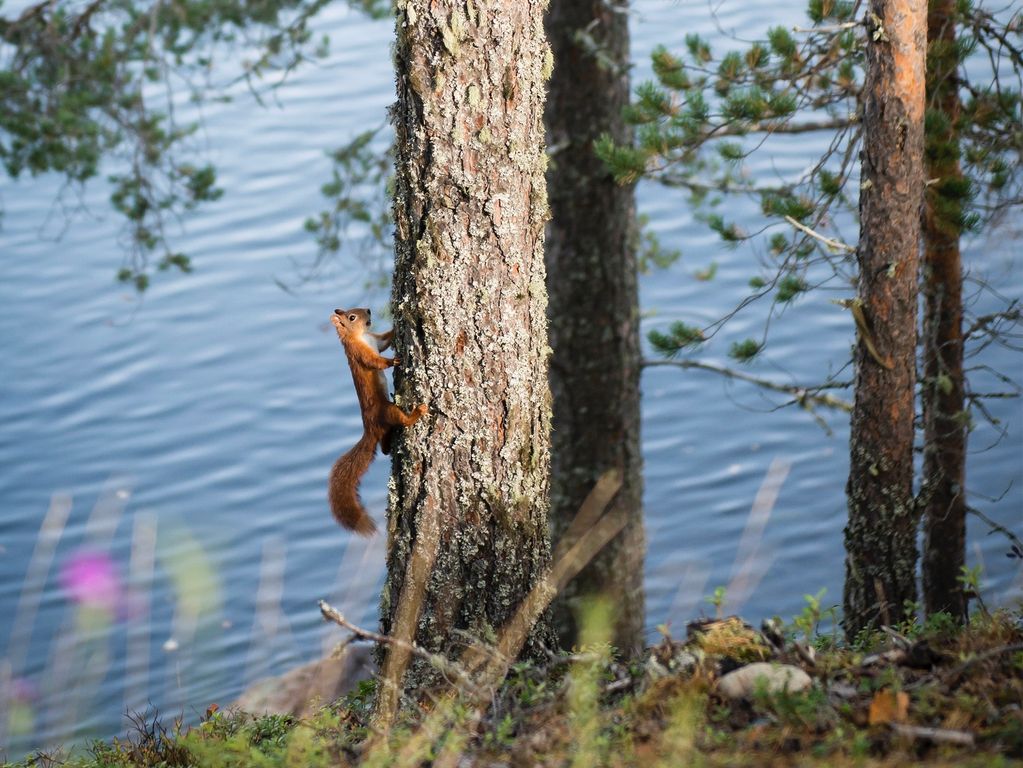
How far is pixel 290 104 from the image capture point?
13430 mm

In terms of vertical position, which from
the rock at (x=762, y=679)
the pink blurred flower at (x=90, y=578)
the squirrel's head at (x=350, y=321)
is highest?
the squirrel's head at (x=350, y=321)

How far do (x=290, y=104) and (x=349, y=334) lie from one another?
1005 cm

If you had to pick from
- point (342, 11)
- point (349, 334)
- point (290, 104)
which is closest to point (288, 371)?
point (290, 104)

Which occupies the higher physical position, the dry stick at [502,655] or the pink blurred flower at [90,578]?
the dry stick at [502,655]

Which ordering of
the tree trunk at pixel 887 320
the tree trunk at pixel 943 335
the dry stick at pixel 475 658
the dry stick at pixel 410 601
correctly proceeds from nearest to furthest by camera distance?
the dry stick at pixel 475 658
the dry stick at pixel 410 601
the tree trunk at pixel 887 320
the tree trunk at pixel 943 335

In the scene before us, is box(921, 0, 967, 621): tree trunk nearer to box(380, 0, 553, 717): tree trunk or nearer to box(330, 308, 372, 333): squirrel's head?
box(380, 0, 553, 717): tree trunk

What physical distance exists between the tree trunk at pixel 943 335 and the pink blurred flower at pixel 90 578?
5873mm

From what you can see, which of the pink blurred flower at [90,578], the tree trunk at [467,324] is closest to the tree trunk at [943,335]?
the tree trunk at [467,324]

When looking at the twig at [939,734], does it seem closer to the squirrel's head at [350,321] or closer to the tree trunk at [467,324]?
the tree trunk at [467,324]

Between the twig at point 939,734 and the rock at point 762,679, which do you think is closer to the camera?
the twig at point 939,734

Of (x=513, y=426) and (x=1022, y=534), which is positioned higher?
(x=513, y=426)

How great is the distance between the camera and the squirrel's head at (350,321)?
404 centimetres

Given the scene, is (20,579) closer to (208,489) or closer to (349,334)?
(208,489)

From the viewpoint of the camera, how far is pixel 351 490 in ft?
13.2
